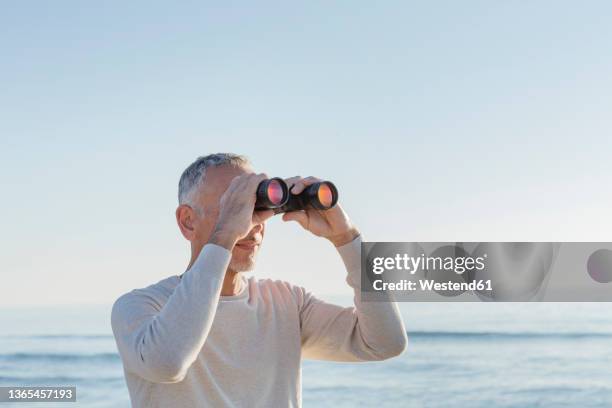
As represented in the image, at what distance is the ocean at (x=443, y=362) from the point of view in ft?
30.8

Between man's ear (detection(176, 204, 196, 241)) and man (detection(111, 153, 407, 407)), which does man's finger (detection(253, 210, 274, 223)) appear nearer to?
man (detection(111, 153, 407, 407))

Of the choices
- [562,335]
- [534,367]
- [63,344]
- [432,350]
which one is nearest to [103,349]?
[63,344]

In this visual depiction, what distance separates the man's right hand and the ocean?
695cm

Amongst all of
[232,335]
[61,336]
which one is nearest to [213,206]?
[232,335]

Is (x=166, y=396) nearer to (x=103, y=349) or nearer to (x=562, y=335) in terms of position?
(x=103, y=349)

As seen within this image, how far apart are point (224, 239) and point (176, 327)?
251 millimetres

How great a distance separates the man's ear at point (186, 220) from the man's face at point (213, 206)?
0.01 m

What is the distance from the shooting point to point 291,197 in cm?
224

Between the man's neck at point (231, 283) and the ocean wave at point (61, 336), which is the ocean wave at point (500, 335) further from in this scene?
the man's neck at point (231, 283)

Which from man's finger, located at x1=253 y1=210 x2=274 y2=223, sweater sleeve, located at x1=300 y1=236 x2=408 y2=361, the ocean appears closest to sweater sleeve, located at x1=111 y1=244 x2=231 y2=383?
man's finger, located at x1=253 y1=210 x2=274 y2=223

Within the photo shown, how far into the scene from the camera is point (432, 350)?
1210 cm

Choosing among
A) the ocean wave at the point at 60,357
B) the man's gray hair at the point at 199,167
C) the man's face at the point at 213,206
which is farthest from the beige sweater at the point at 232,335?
the ocean wave at the point at 60,357

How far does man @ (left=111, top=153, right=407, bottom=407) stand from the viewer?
6.22 feet

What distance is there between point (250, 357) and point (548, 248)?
961 cm
